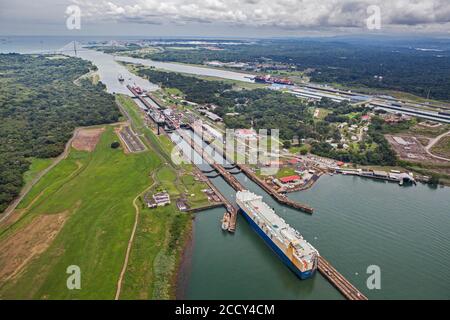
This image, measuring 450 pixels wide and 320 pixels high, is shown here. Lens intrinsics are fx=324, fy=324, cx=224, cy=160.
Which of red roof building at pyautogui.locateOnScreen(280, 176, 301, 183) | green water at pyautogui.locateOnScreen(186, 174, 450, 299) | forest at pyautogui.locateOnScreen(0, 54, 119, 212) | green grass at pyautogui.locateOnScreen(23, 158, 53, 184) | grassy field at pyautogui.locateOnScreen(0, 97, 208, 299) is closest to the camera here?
grassy field at pyautogui.locateOnScreen(0, 97, 208, 299)

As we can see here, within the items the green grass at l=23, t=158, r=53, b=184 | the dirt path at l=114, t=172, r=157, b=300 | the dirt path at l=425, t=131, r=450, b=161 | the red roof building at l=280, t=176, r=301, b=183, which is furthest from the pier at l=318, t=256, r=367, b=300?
the dirt path at l=425, t=131, r=450, b=161

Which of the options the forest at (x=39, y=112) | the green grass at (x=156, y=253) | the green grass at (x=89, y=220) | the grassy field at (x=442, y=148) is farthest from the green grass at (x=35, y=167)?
the grassy field at (x=442, y=148)

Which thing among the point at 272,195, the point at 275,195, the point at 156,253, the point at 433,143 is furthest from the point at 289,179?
the point at 433,143

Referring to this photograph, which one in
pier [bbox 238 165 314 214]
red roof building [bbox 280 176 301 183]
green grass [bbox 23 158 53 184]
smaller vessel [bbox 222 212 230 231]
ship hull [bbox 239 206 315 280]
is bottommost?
ship hull [bbox 239 206 315 280]

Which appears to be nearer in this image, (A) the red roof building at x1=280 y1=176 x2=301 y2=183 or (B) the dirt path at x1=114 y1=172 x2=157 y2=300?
(B) the dirt path at x1=114 y1=172 x2=157 y2=300

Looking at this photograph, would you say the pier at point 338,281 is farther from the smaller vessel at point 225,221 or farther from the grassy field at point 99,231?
the grassy field at point 99,231

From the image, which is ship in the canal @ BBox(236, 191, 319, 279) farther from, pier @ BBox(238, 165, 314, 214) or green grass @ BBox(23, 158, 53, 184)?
green grass @ BBox(23, 158, 53, 184)
